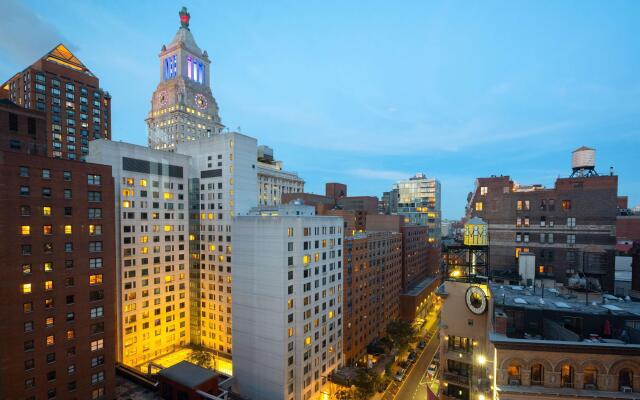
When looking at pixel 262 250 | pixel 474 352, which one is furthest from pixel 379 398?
pixel 262 250

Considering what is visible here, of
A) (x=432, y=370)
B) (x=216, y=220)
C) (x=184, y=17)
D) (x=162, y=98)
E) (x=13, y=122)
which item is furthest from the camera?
(x=184, y=17)

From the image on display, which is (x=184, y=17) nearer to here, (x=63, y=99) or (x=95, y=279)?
(x=63, y=99)

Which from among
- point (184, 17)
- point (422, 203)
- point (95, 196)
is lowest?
point (422, 203)

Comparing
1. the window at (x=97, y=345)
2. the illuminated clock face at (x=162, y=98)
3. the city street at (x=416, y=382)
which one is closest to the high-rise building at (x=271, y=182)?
the illuminated clock face at (x=162, y=98)

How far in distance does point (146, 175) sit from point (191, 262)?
26.2 meters

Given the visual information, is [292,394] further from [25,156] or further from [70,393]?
[25,156]

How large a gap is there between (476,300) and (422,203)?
156264 millimetres

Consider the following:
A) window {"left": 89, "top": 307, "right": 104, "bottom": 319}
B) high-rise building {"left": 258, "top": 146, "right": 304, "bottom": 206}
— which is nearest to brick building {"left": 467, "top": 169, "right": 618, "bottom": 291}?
window {"left": 89, "top": 307, "right": 104, "bottom": 319}

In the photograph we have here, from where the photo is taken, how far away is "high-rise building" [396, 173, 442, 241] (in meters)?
164

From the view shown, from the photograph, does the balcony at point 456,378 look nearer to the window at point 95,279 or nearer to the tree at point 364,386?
the tree at point 364,386

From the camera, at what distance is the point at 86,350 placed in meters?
46.4

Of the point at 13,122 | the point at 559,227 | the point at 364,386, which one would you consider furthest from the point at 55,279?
the point at 559,227

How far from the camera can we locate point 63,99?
111 metres

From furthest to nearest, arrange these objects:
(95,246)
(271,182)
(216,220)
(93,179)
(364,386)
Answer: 1. (271,182)
2. (216,220)
3. (364,386)
4. (93,179)
5. (95,246)
